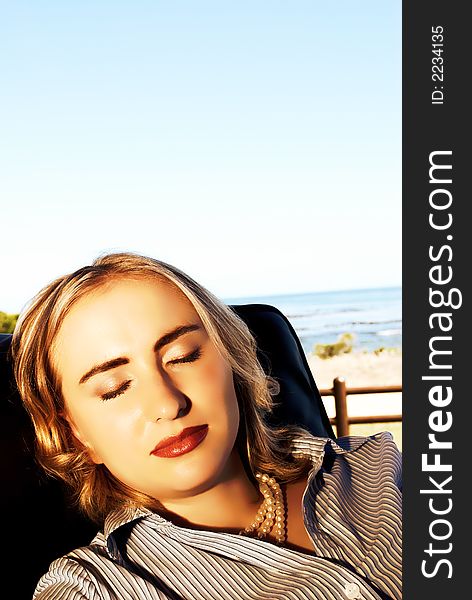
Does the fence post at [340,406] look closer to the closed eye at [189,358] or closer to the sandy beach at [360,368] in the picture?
the closed eye at [189,358]

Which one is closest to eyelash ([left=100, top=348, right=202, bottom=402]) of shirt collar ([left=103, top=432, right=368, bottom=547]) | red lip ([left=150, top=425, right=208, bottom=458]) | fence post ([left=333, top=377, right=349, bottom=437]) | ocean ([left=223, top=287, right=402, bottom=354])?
red lip ([left=150, top=425, right=208, bottom=458])

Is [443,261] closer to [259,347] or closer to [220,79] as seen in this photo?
[259,347]

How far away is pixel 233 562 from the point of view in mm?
1528

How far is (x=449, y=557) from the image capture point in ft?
3.68

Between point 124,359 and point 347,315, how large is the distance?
84.2ft

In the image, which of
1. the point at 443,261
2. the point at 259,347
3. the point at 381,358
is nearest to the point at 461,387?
the point at 443,261

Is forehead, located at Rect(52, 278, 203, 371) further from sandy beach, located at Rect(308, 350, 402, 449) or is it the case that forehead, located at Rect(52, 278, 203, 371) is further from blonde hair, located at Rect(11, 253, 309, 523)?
sandy beach, located at Rect(308, 350, 402, 449)

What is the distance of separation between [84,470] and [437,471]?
79 cm

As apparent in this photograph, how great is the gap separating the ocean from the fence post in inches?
627

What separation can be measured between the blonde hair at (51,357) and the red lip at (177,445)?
18cm

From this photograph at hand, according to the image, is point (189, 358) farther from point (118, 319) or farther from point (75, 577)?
point (75, 577)

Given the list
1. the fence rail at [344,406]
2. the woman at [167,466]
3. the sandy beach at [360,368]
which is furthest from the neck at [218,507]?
the sandy beach at [360,368]

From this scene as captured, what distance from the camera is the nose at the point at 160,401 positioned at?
1.44 metres

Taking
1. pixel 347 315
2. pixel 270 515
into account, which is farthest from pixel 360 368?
pixel 270 515
